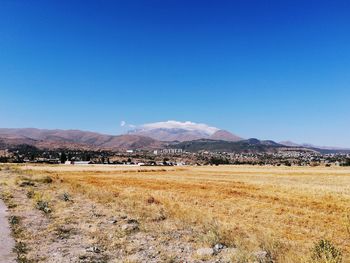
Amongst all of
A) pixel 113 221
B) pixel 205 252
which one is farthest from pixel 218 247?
pixel 113 221

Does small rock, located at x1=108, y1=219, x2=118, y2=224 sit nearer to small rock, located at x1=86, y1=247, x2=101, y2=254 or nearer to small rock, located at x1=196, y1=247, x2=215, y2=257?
small rock, located at x1=86, y1=247, x2=101, y2=254

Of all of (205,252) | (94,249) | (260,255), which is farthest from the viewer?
(94,249)

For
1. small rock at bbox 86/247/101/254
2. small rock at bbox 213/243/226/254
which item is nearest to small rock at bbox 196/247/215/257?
small rock at bbox 213/243/226/254

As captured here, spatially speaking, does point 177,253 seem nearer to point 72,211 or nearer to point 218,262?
point 218,262

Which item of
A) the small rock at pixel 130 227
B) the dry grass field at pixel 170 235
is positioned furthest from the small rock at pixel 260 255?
the small rock at pixel 130 227

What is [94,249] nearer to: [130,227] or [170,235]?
[170,235]

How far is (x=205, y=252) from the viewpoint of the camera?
495 inches

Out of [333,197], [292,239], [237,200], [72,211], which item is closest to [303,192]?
[333,197]

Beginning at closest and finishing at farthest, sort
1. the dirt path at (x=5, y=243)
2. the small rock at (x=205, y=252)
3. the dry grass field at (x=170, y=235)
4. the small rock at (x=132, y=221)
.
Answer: the dirt path at (x=5, y=243) → the dry grass field at (x=170, y=235) → the small rock at (x=205, y=252) → the small rock at (x=132, y=221)

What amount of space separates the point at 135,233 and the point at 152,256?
342 cm

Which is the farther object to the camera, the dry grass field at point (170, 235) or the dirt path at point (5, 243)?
the dry grass field at point (170, 235)

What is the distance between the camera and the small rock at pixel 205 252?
1245cm

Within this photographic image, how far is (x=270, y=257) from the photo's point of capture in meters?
12.4

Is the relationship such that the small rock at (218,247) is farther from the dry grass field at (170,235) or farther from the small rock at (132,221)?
the small rock at (132,221)
